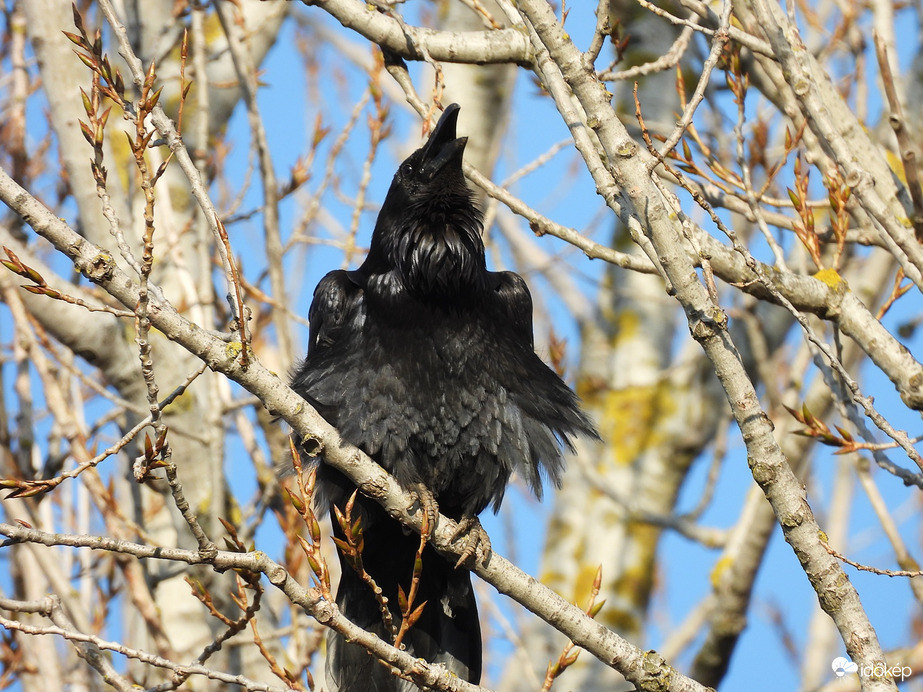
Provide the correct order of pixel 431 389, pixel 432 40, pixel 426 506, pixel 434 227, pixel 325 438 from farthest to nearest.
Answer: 1. pixel 434 227
2. pixel 432 40
3. pixel 431 389
4. pixel 426 506
5. pixel 325 438

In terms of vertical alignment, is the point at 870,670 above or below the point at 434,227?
below

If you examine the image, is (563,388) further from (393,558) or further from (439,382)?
(393,558)

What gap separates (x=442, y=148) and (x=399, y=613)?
199 centimetres

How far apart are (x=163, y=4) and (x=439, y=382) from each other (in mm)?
3095

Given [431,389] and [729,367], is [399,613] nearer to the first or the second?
[431,389]

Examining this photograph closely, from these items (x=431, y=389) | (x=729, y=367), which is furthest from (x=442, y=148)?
(x=729, y=367)

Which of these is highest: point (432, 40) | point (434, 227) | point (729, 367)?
point (432, 40)

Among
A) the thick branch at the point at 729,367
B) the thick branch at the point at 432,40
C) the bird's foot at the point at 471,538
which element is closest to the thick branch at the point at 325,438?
the bird's foot at the point at 471,538

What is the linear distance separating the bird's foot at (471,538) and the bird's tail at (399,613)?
1.30 feet

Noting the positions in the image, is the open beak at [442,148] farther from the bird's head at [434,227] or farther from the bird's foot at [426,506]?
the bird's foot at [426,506]

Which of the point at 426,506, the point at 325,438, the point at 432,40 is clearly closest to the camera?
the point at 325,438

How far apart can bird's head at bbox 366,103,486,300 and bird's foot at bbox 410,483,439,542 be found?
2.52ft

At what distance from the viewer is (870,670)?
101 inches

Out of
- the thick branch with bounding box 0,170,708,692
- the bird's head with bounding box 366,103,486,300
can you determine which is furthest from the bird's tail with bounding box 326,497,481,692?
the bird's head with bounding box 366,103,486,300
